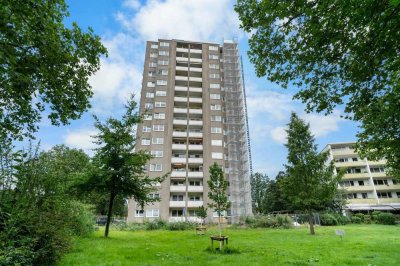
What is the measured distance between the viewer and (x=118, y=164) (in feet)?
63.8

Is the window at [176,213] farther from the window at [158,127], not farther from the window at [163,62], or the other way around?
the window at [163,62]

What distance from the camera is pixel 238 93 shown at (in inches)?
2323

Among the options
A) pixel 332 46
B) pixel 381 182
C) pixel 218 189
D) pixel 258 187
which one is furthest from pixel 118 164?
pixel 258 187

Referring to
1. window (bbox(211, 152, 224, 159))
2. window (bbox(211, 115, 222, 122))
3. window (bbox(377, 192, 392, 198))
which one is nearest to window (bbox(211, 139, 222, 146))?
window (bbox(211, 152, 224, 159))

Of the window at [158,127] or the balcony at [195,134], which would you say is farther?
the balcony at [195,134]

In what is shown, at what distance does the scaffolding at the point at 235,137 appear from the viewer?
5009cm

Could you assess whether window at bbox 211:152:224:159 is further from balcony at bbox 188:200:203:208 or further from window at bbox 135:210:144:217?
window at bbox 135:210:144:217

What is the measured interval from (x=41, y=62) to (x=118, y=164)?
12041mm

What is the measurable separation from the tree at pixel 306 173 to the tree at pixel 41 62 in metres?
20.1

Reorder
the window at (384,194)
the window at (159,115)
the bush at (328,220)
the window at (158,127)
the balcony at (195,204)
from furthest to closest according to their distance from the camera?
the window at (384,194), the window at (159,115), the window at (158,127), the balcony at (195,204), the bush at (328,220)

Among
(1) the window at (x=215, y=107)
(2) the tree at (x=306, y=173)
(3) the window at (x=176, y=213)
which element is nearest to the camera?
(2) the tree at (x=306, y=173)

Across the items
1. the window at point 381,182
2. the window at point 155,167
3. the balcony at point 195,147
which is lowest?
the window at point 381,182

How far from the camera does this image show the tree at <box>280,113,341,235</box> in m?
23.0

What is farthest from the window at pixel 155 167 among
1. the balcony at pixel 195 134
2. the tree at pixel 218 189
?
the tree at pixel 218 189
